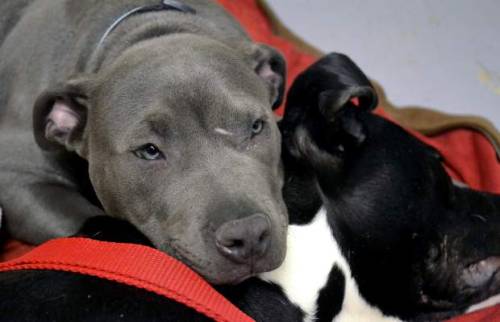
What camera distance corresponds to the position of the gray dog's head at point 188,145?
1.44 metres

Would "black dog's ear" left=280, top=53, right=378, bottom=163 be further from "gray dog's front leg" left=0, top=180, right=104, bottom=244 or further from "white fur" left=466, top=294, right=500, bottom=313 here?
"gray dog's front leg" left=0, top=180, right=104, bottom=244

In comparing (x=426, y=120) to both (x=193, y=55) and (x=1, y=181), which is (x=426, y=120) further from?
(x=1, y=181)

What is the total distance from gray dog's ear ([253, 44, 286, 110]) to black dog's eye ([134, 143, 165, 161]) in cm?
44

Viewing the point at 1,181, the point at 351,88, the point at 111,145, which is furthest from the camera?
the point at 1,181

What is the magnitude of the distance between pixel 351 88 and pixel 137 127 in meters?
0.52

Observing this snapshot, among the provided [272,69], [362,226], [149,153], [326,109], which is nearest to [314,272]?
[362,226]

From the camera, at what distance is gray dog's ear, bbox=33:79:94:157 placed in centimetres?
192

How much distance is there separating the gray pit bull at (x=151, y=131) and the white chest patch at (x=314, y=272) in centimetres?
5

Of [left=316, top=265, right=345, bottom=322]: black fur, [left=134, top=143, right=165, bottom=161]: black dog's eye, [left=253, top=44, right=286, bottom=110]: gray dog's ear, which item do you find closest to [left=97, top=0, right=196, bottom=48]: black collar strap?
[left=253, top=44, right=286, bottom=110]: gray dog's ear

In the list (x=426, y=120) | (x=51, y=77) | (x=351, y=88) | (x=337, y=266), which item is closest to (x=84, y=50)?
(x=51, y=77)

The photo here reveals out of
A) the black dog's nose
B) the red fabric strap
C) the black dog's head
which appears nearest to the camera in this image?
the red fabric strap

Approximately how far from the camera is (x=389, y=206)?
5.12 feet

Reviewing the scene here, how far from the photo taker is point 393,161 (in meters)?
1.61

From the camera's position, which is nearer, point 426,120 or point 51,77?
point 51,77
